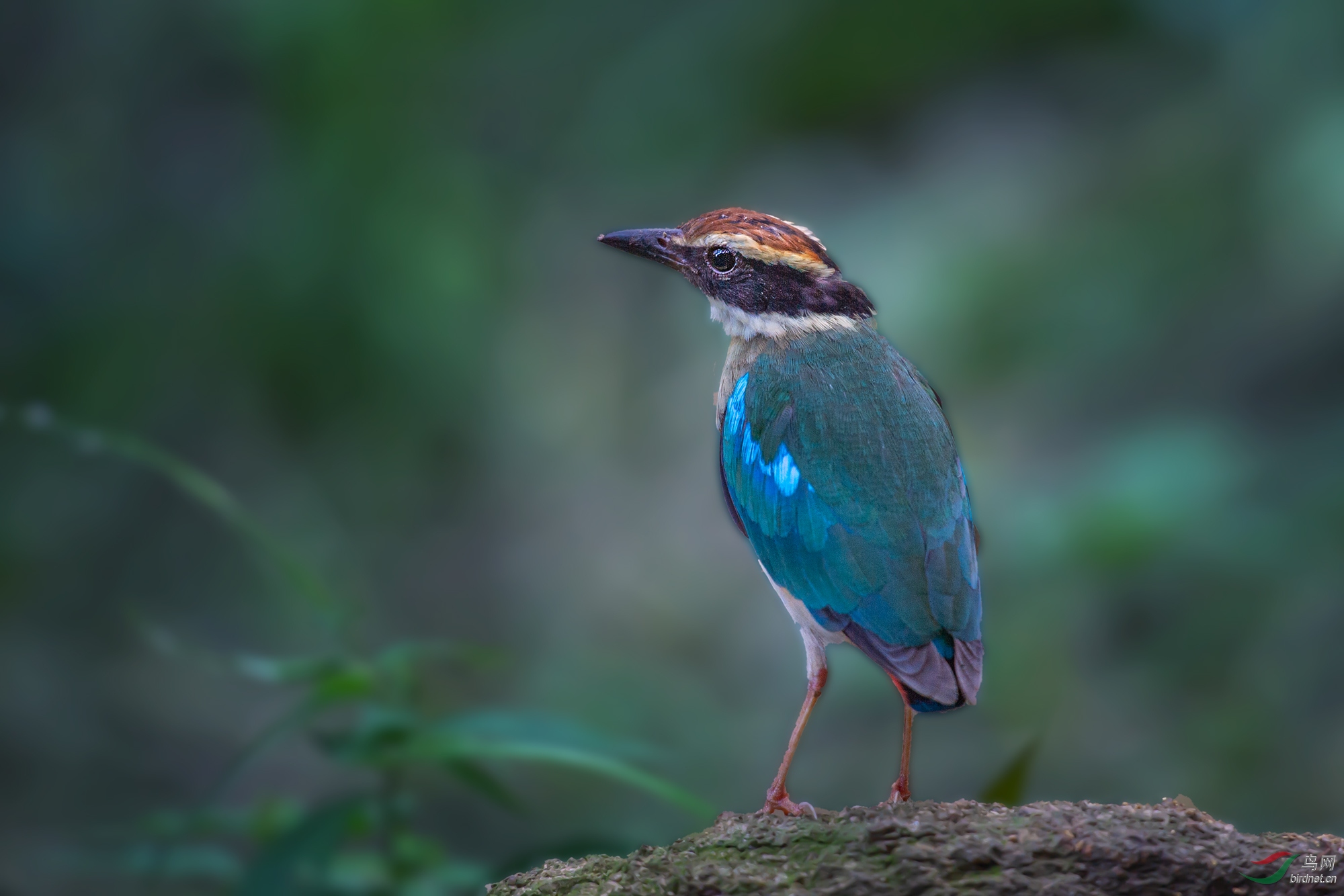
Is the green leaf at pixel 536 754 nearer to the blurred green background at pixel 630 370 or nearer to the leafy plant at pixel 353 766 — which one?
the leafy plant at pixel 353 766

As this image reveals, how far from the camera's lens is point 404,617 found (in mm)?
8977

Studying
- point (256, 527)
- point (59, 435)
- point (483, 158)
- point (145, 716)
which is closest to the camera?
point (256, 527)

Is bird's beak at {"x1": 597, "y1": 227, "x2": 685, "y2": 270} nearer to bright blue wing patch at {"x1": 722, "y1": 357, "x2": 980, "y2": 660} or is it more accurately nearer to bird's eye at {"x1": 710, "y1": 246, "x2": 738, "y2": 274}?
bird's eye at {"x1": 710, "y1": 246, "x2": 738, "y2": 274}

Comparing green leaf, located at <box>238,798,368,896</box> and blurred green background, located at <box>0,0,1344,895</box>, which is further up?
blurred green background, located at <box>0,0,1344,895</box>

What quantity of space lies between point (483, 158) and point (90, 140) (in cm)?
248

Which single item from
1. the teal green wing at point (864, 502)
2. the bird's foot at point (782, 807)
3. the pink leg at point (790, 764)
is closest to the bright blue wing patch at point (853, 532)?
the teal green wing at point (864, 502)

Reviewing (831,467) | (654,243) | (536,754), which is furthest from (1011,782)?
(654,243)

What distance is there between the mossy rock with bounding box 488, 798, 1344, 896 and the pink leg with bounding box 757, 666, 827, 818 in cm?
33

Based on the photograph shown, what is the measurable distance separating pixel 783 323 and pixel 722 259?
12.2 inches

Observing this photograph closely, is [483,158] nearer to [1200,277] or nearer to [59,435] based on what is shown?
[59,435]

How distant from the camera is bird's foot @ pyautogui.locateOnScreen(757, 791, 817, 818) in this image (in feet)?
11.4

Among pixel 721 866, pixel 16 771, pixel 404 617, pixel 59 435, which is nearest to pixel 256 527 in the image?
pixel 721 866

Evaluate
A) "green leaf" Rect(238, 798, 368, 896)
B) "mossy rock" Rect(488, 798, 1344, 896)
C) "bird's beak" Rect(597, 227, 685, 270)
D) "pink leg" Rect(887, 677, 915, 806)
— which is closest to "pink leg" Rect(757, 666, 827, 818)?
"pink leg" Rect(887, 677, 915, 806)

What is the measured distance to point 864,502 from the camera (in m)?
3.70
